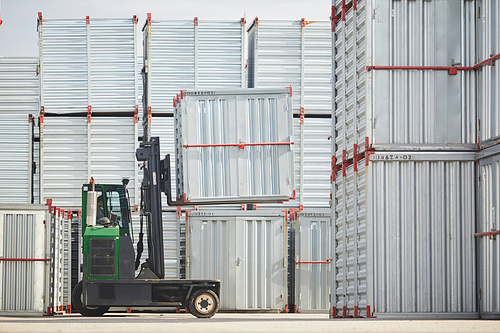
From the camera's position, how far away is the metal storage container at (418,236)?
10.9 meters

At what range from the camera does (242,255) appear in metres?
17.8

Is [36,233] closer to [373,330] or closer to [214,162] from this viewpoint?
[214,162]

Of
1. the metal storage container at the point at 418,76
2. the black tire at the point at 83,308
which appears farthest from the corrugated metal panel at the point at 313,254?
the metal storage container at the point at 418,76

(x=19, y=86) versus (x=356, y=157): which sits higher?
(x=19, y=86)

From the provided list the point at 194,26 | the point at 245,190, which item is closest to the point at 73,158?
the point at 194,26

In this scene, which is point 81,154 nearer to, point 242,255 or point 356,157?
point 242,255

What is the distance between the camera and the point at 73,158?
60.5 feet

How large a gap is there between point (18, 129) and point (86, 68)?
2.28 m

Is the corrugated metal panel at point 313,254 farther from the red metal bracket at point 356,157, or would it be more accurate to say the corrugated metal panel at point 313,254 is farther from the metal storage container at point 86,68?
the red metal bracket at point 356,157

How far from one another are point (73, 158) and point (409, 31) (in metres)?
9.98

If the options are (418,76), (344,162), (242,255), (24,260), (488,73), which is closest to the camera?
(488,73)

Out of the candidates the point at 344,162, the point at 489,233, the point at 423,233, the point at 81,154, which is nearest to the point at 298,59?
the point at 81,154

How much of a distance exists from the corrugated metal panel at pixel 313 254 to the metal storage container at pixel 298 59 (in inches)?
106

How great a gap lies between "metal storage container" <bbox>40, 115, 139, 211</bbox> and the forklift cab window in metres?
3.66
